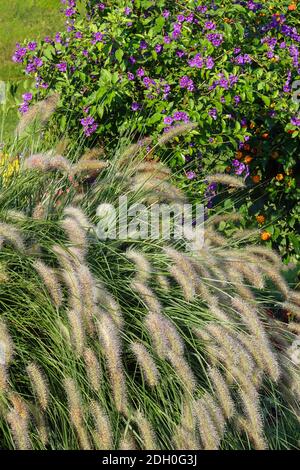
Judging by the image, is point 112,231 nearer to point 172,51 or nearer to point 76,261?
point 76,261

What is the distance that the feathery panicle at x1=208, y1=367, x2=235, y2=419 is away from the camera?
113 inches

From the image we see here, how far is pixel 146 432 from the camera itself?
2.80 metres

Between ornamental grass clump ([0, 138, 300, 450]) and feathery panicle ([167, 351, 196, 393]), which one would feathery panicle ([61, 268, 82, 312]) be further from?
feathery panicle ([167, 351, 196, 393])

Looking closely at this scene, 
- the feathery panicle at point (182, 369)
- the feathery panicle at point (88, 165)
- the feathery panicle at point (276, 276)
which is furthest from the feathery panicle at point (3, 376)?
the feathery panicle at point (276, 276)

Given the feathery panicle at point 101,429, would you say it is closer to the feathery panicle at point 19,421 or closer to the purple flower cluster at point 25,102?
the feathery panicle at point 19,421

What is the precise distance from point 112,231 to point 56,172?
1.30ft

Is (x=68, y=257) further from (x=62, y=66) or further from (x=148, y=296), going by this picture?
(x=62, y=66)

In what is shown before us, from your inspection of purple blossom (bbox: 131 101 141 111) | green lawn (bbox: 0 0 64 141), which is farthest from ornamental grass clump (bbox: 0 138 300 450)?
green lawn (bbox: 0 0 64 141)

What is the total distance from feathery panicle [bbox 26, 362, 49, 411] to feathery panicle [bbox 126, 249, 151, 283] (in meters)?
0.62

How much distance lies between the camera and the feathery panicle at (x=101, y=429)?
8.97 ft
